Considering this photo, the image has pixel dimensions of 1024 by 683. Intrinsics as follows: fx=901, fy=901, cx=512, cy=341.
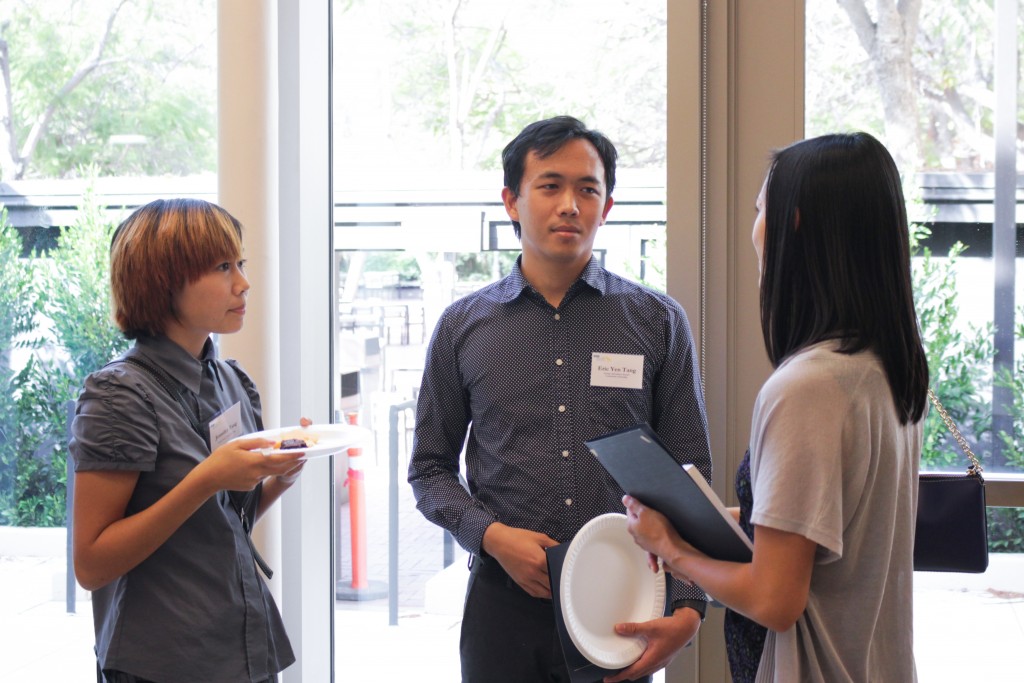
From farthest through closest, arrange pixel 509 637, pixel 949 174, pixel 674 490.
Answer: pixel 949 174
pixel 509 637
pixel 674 490

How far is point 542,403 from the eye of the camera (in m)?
2.05

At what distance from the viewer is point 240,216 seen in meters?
2.55

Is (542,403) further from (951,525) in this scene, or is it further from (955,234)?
(955,234)

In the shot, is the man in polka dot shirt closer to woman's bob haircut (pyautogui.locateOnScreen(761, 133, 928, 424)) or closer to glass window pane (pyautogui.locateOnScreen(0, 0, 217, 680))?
woman's bob haircut (pyautogui.locateOnScreen(761, 133, 928, 424))

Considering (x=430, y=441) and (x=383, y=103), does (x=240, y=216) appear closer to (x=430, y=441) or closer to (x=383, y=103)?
(x=383, y=103)

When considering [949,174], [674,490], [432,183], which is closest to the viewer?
[674,490]

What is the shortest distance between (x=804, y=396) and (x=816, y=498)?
5.7 inches

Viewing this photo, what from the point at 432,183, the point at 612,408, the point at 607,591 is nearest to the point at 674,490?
the point at 607,591

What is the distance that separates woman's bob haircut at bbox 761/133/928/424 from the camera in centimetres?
134

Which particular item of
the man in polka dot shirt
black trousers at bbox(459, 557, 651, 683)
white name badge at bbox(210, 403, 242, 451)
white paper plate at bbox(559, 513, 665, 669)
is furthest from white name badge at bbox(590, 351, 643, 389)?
white name badge at bbox(210, 403, 242, 451)

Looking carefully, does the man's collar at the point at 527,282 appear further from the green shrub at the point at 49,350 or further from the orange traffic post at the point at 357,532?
the green shrub at the point at 49,350

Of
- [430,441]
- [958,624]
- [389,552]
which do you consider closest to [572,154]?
[430,441]

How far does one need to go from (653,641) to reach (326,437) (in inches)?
31.5

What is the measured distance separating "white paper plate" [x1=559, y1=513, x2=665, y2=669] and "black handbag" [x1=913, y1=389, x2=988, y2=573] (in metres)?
0.51
